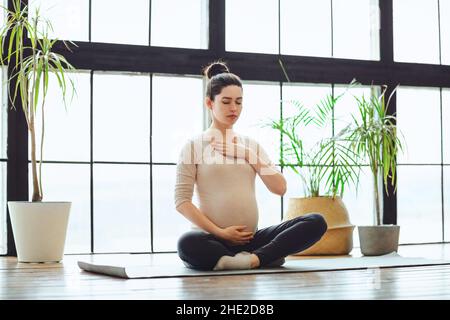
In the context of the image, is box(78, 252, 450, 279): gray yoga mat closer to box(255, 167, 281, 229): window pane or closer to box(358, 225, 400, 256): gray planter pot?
box(358, 225, 400, 256): gray planter pot

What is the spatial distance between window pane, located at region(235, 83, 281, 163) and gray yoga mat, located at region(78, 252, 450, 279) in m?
1.18

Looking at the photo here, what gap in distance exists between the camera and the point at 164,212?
195 inches

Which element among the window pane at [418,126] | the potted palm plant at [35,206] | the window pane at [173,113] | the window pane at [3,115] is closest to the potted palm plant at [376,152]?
the window pane at [418,126]

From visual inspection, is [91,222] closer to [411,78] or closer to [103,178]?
[103,178]

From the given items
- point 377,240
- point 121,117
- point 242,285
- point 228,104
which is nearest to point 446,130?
point 377,240

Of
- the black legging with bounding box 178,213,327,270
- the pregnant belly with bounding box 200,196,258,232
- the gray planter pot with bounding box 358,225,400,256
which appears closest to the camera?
the black legging with bounding box 178,213,327,270

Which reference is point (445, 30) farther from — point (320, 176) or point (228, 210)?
point (228, 210)

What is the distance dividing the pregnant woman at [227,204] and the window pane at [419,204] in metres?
2.13

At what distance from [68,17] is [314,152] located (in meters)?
1.72

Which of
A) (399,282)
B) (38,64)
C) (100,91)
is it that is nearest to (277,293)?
(399,282)

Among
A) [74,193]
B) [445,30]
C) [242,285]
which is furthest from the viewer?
Answer: [445,30]

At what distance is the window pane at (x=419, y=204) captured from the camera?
5.54 meters

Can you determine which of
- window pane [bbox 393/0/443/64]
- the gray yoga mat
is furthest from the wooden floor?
window pane [bbox 393/0/443/64]

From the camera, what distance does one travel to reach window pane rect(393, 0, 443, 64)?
18.4 feet
